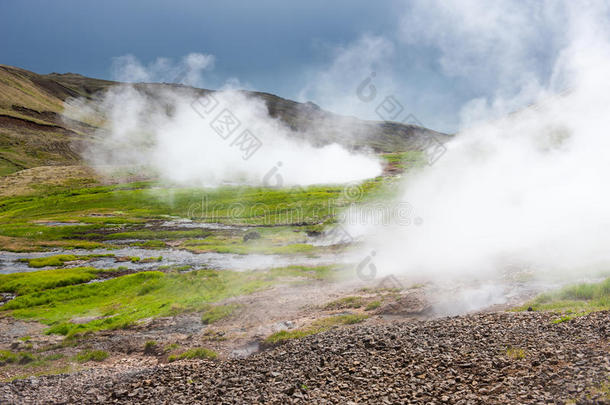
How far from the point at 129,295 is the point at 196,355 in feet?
68.8

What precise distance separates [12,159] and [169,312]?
586 feet

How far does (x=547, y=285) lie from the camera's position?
24.6m

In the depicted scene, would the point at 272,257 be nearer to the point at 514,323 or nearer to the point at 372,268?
the point at 372,268

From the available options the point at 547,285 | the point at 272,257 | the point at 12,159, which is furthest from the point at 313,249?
the point at 12,159

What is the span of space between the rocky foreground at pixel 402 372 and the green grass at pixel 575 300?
269cm

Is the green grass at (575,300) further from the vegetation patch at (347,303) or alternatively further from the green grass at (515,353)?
the vegetation patch at (347,303)

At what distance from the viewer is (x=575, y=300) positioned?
1953cm

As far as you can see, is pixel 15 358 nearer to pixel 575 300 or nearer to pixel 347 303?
pixel 347 303

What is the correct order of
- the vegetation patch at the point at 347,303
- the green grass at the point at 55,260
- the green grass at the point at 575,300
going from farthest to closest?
the green grass at the point at 55,260 < the vegetation patch at the point at 347,303 < the green grass at the point at 575,300

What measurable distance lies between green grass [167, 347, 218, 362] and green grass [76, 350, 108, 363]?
5009 mm

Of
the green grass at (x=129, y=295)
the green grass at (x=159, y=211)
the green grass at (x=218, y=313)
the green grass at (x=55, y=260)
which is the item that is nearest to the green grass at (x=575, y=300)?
the green grass at (x=218, y=313)

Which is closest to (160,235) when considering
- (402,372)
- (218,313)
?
(218,313)

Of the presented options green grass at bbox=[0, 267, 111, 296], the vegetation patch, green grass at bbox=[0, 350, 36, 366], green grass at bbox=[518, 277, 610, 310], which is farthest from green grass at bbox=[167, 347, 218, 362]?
green grass at bbox=[0, 267, 111, 296]

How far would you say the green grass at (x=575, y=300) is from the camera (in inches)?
693
